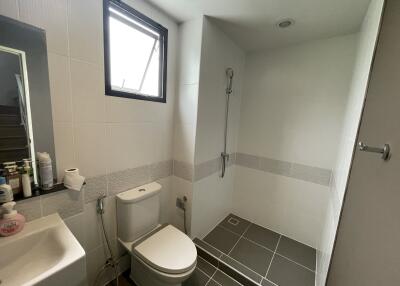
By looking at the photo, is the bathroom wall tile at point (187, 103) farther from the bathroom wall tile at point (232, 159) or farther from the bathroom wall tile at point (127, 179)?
the bathroom wall tile at point (232, 159)

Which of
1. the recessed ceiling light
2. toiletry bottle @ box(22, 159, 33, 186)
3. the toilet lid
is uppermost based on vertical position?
the recessed ceiling light

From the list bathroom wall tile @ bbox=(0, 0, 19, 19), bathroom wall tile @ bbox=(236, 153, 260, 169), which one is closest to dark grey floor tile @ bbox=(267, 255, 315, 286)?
bathroom wall tile @ bbox=(236, 153, 260, 169)

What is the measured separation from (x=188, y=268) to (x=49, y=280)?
0.77m

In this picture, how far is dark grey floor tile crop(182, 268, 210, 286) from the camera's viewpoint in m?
1.46

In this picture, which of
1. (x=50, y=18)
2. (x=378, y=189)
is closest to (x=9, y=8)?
(x=50, y=18)

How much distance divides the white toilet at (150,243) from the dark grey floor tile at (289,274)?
0.85 meters

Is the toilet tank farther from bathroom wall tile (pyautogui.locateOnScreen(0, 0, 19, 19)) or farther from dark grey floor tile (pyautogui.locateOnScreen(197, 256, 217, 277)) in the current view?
bathroom wall tile (pyautogui.locateOnScreen(0, 0, 19, 19))

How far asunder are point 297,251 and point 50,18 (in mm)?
2734

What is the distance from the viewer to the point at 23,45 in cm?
86

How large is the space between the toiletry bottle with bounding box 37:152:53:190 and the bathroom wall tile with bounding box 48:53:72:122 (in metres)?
0.21

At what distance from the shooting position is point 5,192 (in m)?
0.81

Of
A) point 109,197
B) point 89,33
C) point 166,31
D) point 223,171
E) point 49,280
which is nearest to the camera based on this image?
point 49,280

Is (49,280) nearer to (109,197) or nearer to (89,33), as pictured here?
(109,197)

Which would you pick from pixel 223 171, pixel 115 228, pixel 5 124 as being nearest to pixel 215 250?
pixel 223 171
